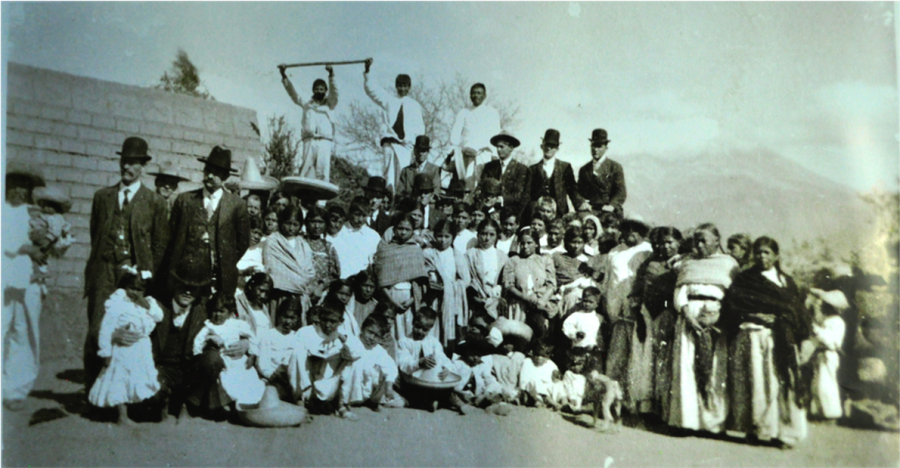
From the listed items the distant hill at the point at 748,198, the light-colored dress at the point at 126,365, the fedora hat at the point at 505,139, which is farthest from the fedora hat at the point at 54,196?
the distant hill at the point at 748,198

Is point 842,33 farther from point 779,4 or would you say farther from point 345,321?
point 345,321

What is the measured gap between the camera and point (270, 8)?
4.65 meters

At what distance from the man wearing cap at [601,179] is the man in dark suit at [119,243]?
3.07 m

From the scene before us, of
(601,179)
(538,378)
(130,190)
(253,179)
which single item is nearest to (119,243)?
(130,190)

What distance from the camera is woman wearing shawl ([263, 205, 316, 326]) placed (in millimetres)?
4320

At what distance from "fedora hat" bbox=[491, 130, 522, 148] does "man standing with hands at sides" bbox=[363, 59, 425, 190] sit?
610 mm

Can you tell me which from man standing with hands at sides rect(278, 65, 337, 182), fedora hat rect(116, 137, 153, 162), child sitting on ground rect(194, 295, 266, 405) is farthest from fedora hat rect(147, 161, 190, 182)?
child sitting on ground rect(194, 295, 266, 405)

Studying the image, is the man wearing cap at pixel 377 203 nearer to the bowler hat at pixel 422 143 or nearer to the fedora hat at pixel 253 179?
the bowler hat at pixel 422 143

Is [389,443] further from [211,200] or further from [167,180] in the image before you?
[167,180]

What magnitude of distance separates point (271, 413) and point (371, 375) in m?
0.72

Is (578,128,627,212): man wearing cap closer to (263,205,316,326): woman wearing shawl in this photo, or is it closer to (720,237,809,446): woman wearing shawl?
(720,237,809,446): woman wearing shawl

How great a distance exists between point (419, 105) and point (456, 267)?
1264 millimetres

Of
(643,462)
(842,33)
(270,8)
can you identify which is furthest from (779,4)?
(270,8)

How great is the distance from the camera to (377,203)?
459 centimetres
